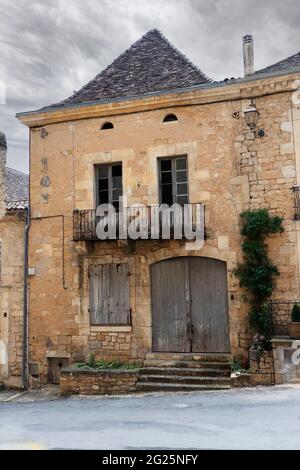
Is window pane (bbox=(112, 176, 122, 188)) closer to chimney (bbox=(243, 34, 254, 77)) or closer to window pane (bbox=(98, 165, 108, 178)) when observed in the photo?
window pane (bbox=(98, 165, 108, 178))

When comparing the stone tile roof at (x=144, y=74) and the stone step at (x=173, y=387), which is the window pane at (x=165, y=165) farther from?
the stone step at (x=173, y=387)

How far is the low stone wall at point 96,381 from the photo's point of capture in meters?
9.77

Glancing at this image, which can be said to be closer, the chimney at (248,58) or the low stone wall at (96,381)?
the low stone wall at (96,381)

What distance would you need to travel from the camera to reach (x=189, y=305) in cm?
1037

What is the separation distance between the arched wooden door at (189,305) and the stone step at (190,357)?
0.59 ft

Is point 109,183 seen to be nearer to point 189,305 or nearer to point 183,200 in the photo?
point 183,200

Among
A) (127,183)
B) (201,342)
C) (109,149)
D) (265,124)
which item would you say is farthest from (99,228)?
(265,124)

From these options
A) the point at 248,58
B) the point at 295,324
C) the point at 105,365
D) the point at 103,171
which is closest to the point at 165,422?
the point at 295,324

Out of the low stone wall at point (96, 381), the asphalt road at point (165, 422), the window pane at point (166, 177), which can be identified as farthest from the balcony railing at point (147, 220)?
the asphalt road at point (165, 422)

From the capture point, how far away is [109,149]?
11.2 m

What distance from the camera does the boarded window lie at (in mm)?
10750

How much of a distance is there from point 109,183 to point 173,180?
5.40 ft
